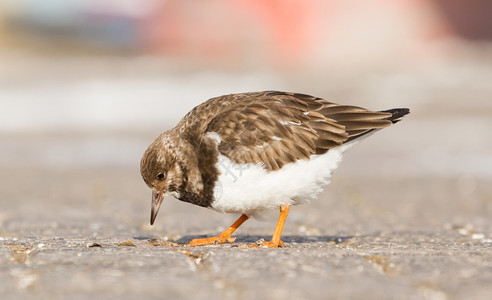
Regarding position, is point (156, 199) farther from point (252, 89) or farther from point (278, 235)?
point (252, 89)

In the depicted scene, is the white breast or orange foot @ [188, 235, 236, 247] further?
orange foot @ [188, 235, 236, 247]

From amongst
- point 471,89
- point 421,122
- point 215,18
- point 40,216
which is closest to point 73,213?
point 40,216

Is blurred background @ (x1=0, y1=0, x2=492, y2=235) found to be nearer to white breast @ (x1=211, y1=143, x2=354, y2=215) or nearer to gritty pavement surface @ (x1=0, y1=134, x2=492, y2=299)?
gritty pavement surface @ (x1=0, y1=134, x2=492, y2=299)

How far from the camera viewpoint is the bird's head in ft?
16.7

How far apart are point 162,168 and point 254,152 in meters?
0.65

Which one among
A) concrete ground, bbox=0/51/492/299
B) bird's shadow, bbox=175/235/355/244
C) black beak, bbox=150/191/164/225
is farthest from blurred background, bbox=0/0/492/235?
black beak, bbox=150/191/164/225

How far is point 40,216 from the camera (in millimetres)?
6949

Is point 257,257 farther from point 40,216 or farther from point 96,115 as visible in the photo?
point 96,115

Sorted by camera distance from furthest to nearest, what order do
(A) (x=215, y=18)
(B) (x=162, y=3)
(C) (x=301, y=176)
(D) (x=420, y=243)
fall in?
1. (B) (x=162, y=3)
2. (A) (x=215, y=18)
3. (D) (x=420, y=243)
4. (C) (x=301, y=176)

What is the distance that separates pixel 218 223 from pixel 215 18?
1105 inches

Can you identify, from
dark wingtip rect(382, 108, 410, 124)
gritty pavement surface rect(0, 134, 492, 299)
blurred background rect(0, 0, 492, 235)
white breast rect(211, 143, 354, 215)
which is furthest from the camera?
blurred background rect(0, 0, 492, 235)

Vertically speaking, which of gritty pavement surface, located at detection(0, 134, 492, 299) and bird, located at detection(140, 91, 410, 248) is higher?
bird, located at detection(140, 91, 410, 248)

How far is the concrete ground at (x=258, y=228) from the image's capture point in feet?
10.9

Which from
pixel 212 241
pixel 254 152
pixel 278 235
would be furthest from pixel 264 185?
pixel 212 241
